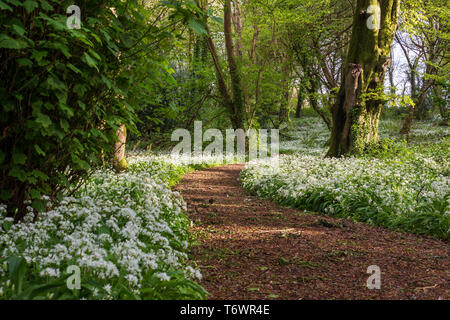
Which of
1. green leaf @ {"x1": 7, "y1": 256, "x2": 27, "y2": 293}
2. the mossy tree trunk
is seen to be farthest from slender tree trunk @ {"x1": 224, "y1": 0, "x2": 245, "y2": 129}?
green leaf @ {"x1": 7, "y1": 256, "x2": 27, "y2": 293}

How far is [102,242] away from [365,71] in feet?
33.7

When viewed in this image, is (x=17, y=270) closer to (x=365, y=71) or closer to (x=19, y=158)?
(x=19, y=158)

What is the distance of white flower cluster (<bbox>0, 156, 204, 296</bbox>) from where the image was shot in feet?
8.70

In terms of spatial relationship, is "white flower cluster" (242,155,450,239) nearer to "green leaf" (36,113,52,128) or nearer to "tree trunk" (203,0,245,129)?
"green leaf" (36,113,52,128)

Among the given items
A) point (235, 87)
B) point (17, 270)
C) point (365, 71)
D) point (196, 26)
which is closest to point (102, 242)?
point (17, 270)

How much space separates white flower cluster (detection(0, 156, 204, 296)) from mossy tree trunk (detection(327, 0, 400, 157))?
8.08 meters

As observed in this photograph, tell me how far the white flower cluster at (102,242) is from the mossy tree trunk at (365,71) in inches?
318

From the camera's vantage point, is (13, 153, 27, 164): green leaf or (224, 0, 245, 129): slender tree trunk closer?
(13, 153, 27, 164): green leaf

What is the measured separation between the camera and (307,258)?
396 cm

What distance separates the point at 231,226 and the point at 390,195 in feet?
9.35

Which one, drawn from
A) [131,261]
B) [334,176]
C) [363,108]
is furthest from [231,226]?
[363,108]

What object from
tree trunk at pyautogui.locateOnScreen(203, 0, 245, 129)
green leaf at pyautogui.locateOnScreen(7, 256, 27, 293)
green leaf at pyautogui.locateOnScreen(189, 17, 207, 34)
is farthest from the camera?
tree trunk at pyautogui.locateOnScreen(203, 0, 245, 129)

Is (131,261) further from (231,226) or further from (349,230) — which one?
(349,230)
